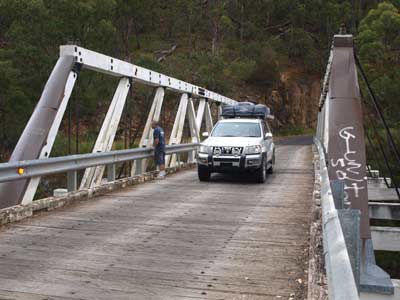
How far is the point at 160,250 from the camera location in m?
6.40

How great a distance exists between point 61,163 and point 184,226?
123 inches

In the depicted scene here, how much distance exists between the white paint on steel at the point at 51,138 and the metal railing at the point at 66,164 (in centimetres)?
20

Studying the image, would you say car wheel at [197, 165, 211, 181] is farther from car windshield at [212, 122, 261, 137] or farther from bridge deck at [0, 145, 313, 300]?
bridge deck at [0, 145, 313, 300]

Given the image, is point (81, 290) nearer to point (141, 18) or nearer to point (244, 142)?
point (244, 142)

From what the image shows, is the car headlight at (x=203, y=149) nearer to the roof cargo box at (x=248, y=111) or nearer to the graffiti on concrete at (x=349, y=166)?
the graffiti on concrete at (x=349, y=166)

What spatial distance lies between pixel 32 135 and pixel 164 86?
760 cm

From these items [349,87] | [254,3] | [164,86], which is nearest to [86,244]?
[349,87]

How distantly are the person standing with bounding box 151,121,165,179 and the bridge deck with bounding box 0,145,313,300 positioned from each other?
13.3 feet

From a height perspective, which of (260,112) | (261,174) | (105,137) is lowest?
(261,174)

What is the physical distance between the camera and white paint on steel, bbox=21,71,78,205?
860 cm

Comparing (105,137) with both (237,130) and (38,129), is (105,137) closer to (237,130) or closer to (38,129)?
(38,129)

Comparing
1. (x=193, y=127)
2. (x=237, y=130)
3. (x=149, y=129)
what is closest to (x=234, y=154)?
(x=237, y=130)

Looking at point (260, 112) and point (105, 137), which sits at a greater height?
point (260, 112)

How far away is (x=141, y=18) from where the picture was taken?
53.6 metres
